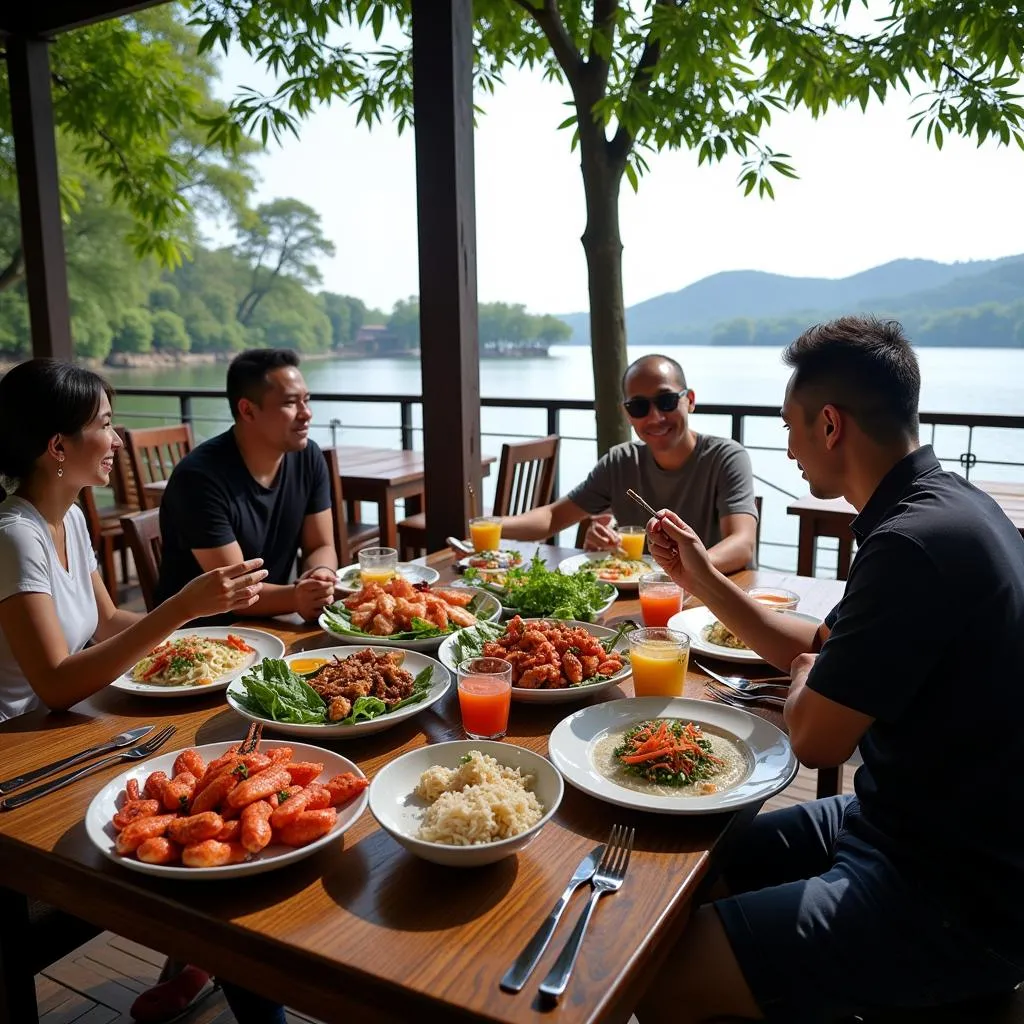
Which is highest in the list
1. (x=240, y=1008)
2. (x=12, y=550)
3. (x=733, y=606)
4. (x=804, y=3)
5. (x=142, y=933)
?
(x=804, y=3)

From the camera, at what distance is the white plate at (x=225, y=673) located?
167 cm

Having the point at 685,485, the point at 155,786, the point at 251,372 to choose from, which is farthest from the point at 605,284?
the point at 155,786

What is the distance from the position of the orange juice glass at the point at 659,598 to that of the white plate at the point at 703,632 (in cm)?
3

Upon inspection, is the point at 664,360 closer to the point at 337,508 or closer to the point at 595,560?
the point at 595,560

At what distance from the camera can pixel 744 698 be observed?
172cm

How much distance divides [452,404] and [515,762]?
228 centimetres

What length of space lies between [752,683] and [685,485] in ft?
4.86

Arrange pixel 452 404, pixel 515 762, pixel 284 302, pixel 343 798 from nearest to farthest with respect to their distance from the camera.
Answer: pixel 343 798 → pixel 515 762 → pixel 452 404 → pixel 284 302

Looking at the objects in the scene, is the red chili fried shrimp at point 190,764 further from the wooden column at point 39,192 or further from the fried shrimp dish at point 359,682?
the wooden column at point 39,192

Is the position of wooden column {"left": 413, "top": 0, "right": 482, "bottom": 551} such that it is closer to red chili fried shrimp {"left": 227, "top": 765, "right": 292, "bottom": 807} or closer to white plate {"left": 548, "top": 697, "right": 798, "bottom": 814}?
white plate {"left": 548, "top": 697, "right": 798, "bottom": 814}

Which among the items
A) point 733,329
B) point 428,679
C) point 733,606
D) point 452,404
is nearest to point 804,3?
point 733,329

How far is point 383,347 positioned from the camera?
33.7ft

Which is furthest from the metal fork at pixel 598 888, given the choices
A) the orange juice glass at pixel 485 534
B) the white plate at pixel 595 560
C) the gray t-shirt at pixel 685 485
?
the gray t-shirt at pixel 685 485

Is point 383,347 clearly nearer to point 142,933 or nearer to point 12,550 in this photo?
point 12,550
